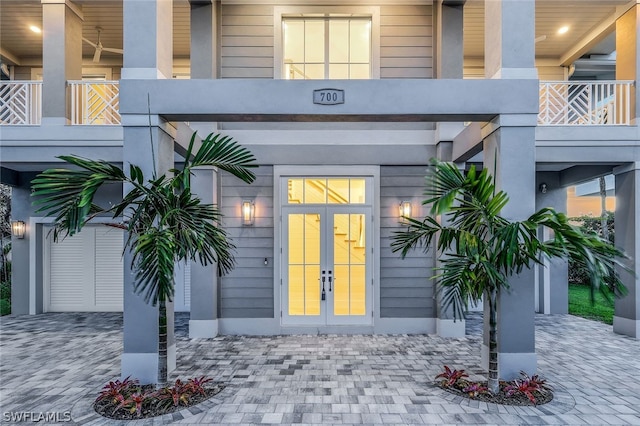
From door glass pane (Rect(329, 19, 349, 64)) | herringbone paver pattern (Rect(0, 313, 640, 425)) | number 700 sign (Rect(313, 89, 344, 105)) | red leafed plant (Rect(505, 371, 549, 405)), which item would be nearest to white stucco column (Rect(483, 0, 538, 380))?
red leafed plant (Rect(505, 371, 549, 405))

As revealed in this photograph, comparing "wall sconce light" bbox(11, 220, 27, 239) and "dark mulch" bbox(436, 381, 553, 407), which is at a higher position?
"wall sconce light" bbox(11, 220, 27, 239)

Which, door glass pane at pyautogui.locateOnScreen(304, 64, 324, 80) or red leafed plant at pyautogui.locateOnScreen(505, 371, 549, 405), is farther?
door glass pane at pyautogui.locateOnScreen(304, 64, 324, 80)

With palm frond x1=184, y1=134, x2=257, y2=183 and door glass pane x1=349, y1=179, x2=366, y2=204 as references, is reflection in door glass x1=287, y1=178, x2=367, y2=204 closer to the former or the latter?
door glass pane x1=349, y1=179, x2=366, y2=204

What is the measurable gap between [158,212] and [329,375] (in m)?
2.75

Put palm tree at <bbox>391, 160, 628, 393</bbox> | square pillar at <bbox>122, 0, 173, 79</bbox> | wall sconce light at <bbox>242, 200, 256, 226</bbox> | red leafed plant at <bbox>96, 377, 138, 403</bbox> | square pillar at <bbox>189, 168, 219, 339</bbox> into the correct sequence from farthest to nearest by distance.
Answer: wall sconce light at <bbox>242, 200, 256, 226</bbox>, square pillar at <bbox>189, 168, 219, 339</bbox>, square pillar at <bbox>122, 0, 173, 79</bbox>, red leafed plant at <bbox>96, 377, 138, 403</bbox>, palm tree at <bbox>391, 160, 628, 393</bbox>

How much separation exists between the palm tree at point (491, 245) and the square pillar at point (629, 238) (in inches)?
126

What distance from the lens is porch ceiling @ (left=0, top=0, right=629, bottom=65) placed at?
6613 mm

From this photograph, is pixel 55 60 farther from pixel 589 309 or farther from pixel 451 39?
pixel 589 309

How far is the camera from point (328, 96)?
14.1 ft

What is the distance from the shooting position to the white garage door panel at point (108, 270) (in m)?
8.20

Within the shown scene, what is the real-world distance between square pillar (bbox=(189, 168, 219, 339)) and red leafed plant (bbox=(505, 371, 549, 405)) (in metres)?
4.45

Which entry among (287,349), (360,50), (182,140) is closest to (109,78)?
(182,140)

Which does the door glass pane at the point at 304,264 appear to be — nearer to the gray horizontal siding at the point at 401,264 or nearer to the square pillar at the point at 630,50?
the gray horizontal siding at the point at 401,264

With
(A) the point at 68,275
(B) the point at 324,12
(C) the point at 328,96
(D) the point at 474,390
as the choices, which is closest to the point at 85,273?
(A) the point at 68,275
